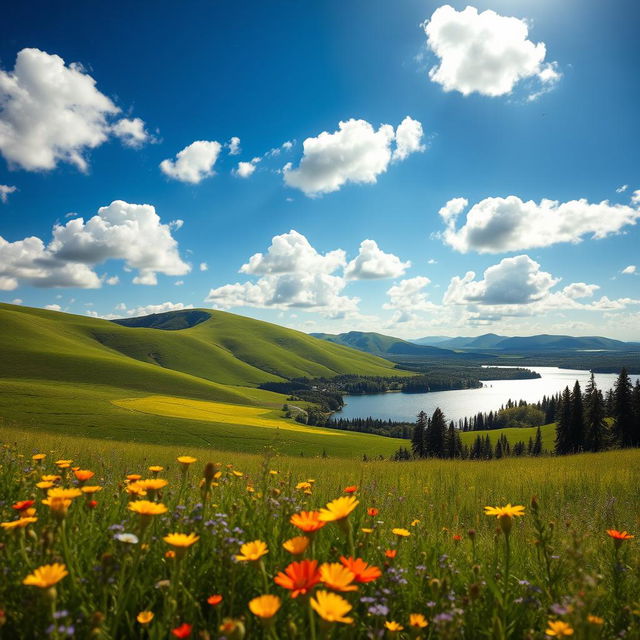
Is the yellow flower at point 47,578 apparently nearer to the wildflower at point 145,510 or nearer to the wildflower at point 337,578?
the wildflower at point 145,510

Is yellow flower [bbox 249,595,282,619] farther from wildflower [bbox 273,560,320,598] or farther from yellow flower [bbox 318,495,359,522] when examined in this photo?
yellow flower [bbox 318,495,359,522]

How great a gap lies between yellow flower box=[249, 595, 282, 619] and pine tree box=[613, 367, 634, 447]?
56114 millimetres

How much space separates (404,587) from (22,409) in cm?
7845

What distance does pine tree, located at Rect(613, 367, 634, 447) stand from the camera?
146 feet

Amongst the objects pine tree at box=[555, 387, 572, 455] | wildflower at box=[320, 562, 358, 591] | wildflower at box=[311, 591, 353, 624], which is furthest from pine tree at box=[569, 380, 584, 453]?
wildflower at box=[311, 591, 353, 624]

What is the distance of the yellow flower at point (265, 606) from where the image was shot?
1.20 m

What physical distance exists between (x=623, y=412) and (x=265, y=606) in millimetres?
57995

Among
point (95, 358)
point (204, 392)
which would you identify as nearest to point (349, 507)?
point (204, 392)

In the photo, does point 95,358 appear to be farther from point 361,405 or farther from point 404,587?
point 404,587

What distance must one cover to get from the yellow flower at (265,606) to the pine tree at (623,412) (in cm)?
5611

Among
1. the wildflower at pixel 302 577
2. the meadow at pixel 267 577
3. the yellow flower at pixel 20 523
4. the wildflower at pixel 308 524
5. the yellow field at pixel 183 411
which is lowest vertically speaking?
the yellow field at pixel 183 411

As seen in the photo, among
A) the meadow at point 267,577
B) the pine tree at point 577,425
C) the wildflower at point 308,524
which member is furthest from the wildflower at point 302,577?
the pine tree at point 577,425

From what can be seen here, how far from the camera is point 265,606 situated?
4.11ft

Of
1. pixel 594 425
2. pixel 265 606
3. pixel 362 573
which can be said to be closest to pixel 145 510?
pixel 265 606
